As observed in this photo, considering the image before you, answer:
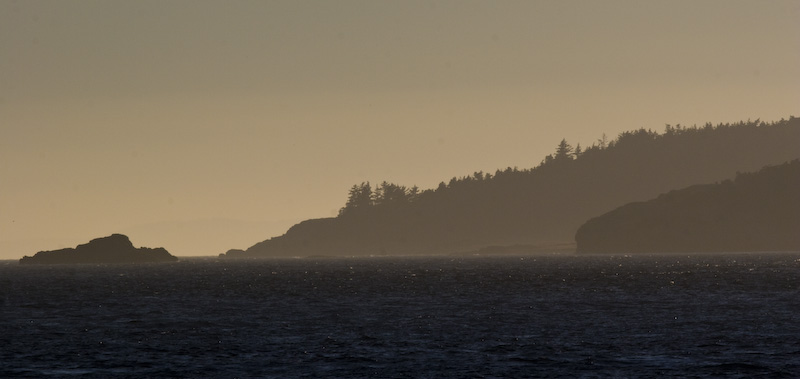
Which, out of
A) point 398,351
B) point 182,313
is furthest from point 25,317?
point 398,351

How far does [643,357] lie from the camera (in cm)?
5875

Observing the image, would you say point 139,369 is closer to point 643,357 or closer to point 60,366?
point 60,366

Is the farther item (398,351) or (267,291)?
(267,291)

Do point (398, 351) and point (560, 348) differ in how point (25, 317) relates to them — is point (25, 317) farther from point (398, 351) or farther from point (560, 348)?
point (560, 348)

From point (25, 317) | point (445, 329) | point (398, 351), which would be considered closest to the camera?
point (398, 351)

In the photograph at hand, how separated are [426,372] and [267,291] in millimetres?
80512

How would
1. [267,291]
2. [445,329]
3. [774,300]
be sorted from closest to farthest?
[445,329], [774,300], [267,291]

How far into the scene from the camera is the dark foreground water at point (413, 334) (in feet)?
184

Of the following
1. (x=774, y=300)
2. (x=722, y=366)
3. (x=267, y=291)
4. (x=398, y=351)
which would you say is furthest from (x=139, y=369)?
(x=267, y=291)

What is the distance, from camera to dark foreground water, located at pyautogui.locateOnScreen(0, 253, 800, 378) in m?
56.1

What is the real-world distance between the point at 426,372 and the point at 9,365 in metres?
22.0

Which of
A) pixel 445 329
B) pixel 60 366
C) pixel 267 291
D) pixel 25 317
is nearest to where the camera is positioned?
pixel 60 366

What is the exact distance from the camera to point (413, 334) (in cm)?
7225

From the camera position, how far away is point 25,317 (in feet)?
295
